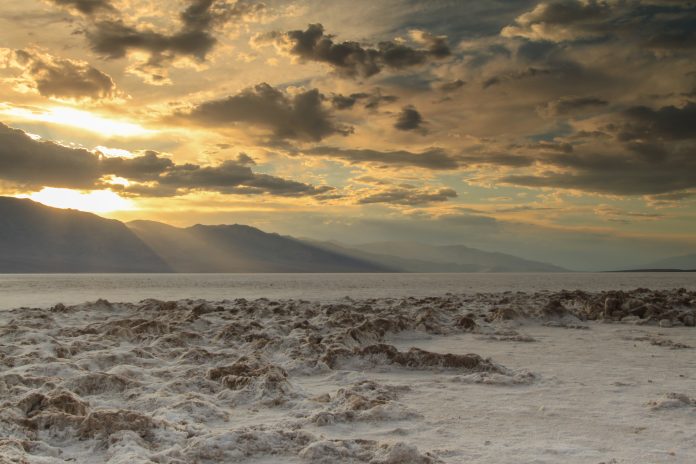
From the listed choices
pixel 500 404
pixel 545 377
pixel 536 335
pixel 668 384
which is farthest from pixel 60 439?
pixel 536 335

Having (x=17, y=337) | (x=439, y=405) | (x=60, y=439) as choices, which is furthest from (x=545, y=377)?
(x=17, y=337)

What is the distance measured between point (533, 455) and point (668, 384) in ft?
16.3

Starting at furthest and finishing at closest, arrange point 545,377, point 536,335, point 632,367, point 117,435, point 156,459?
point 536,335 → point 632,367 → point 545,377 → point 117,435 → point 156,459

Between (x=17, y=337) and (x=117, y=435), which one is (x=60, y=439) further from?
(x=17, y=337)

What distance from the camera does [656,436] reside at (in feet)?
21.0

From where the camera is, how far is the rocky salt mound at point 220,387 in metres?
5.87

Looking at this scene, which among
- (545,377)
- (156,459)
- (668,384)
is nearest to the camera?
(156,459)

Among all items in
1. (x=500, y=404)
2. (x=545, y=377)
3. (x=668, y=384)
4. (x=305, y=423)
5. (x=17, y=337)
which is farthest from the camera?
(x=17, y=337)

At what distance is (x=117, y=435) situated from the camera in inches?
239

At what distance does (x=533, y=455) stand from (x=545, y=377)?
177 inches

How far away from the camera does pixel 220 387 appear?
876 centimetres

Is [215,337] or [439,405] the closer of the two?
[439,405]

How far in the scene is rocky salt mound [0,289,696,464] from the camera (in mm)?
5871

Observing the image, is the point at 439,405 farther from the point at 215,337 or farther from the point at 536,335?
the point at 536,335
